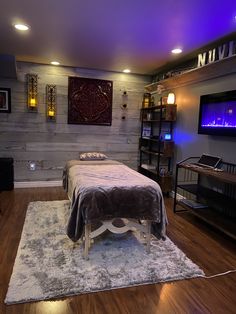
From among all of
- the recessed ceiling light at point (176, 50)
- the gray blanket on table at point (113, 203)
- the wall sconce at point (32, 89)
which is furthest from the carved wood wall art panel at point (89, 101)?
the gray blanket on table at point (113, 203)

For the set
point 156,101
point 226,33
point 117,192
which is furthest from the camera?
point 156,101

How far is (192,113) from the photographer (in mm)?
3879

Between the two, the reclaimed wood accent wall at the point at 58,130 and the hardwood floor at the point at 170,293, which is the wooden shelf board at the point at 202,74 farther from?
the hardwood floor at the point at 170,293

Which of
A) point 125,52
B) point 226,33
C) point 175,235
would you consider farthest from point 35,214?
point 226,33

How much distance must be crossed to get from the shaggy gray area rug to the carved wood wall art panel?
263 centimetres

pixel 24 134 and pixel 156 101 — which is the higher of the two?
pixel 156 101

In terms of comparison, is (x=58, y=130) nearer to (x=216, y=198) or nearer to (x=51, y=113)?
(x=51, y=113)

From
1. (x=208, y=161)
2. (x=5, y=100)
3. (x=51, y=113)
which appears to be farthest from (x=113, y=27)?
(x=5, y=100)

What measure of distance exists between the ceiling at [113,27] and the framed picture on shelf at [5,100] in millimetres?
777

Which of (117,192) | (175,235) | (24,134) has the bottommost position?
(175,235)

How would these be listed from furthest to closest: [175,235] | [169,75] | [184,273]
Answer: [169,75] → [175,235] → [184,273]

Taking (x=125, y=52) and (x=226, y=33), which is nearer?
(x=226, y=33)

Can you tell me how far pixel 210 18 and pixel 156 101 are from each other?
8.91 ft

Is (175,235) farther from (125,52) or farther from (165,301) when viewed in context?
(125,52)
